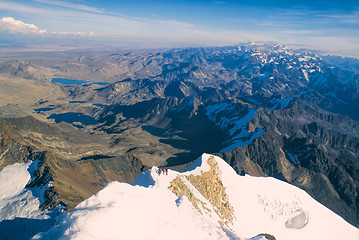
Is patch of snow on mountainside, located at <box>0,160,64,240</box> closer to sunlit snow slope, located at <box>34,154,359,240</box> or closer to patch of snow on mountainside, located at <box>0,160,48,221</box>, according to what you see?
patch of snow on mountainside, located at <box>0,160,48,221</box>

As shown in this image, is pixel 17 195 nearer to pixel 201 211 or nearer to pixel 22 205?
pixel 22 205

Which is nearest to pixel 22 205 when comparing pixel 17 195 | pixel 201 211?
pixel 17 195

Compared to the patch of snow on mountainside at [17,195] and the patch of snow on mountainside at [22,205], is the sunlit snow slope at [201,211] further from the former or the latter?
the patch of snow on mountainside at [17,195]

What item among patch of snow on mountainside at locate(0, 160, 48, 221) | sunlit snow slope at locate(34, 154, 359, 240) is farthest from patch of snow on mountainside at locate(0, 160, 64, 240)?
sunlit snow slope at locate(34, 154, 359, 240)

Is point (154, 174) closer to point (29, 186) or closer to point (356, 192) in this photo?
point (29, 186)

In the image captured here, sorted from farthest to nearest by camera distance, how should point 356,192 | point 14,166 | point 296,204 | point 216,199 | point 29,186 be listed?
point 356,192 < point 14,166 < point 29,186 < point 296,204 < point 216,199

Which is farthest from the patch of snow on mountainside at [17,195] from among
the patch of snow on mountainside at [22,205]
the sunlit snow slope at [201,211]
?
the sunlit snow slope at [201,211]

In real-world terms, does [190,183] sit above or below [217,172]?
above

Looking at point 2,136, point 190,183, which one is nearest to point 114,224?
point 190,183
